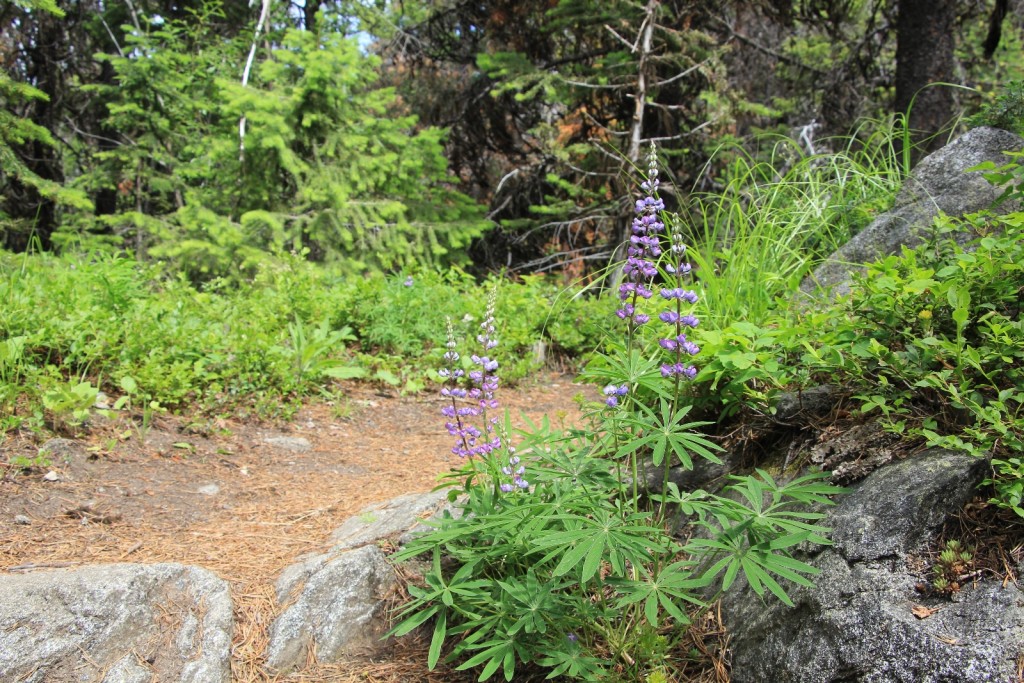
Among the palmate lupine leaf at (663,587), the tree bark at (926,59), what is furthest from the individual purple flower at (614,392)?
the tree bark at (926,59)

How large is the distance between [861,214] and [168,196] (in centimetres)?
1120

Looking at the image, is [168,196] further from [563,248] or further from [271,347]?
[271,347]

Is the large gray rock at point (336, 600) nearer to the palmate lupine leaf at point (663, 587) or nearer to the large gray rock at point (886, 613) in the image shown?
the palmate lupine leaf at point (663, 587)

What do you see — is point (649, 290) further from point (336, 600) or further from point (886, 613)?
point (336, 600)

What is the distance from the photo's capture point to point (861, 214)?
371 centimetres

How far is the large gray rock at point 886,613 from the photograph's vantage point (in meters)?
1.58

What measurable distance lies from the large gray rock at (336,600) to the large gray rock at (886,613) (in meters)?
1.17

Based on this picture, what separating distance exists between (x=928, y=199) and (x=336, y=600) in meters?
3.43

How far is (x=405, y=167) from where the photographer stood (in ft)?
25.4

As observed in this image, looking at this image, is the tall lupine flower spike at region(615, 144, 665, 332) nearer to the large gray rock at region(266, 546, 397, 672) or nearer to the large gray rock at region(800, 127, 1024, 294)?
the large gray rock at region(266, 546, 397, 672)

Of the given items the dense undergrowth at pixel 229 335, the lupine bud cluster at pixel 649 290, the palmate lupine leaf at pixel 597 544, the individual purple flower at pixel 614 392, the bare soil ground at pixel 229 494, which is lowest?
the bare soil ground at pixel 229 494

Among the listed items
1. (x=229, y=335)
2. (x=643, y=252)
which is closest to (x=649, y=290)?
(x=643, y=252)

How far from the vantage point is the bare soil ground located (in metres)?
2.58

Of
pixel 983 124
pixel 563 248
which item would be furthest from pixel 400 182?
pixel 983 124
